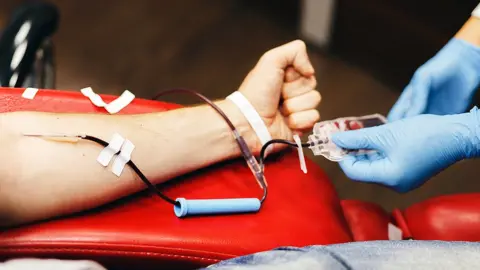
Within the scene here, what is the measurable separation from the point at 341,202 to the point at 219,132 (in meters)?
0.28

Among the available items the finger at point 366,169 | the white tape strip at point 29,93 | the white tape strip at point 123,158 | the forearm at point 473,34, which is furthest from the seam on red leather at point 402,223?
the white tape strip at point 29,93

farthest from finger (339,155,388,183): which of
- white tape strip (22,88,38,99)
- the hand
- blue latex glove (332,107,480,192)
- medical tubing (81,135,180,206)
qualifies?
white tape strip (22,88,38,99)

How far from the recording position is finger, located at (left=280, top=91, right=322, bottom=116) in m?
0.97

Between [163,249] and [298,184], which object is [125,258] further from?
[298,184]

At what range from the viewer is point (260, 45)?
6.30ft

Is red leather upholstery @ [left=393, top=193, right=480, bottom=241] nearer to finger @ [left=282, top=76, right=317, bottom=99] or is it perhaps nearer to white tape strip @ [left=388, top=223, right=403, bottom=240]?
white tape strip @ [left=388, top=223, right=403, bottom=240]

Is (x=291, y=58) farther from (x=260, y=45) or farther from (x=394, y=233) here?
(x=260, y=45)

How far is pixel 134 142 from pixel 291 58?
31 cm

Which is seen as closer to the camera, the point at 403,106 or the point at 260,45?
the point at 403,106

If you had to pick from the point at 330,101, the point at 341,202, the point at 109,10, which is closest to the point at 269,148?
the point at 341,202

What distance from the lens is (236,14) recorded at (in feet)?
6.64

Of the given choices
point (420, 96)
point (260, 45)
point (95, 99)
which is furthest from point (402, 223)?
point (260, 45)

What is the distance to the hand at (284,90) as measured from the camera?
95 cm

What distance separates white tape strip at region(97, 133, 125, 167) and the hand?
249 millimetres
